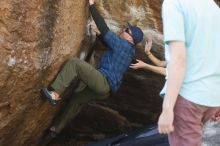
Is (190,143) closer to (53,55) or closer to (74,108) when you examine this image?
(53,55)

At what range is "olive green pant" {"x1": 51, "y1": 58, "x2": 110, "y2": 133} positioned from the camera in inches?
219

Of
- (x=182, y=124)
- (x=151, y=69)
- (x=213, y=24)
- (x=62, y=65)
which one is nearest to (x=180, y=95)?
(x=182, y=124)

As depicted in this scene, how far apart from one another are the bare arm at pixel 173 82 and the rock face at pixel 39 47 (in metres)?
2.42

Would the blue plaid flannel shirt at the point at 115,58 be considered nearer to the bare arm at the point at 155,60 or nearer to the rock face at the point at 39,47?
the rock face at the point at 39,47

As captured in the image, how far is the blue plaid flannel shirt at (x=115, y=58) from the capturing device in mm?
6023

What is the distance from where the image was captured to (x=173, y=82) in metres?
2.77

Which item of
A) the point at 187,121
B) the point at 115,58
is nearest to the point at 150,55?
the point at 115,58

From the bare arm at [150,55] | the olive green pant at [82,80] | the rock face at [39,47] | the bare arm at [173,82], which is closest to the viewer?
the bare arm at [173,82]

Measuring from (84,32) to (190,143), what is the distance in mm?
3196

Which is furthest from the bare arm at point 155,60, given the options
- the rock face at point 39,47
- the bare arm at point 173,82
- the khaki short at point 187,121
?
the bare arm at point 173,82

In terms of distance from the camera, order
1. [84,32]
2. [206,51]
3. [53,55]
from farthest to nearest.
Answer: [84,32] → [53,55] → [206,51]

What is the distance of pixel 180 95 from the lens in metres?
2.91

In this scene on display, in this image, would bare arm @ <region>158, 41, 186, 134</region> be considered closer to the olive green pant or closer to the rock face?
the rock face

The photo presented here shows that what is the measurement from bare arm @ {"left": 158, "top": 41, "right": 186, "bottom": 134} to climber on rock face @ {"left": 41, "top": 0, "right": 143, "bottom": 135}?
9.40 ft
